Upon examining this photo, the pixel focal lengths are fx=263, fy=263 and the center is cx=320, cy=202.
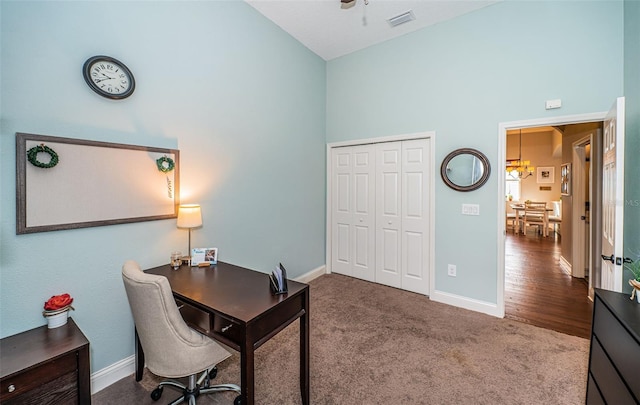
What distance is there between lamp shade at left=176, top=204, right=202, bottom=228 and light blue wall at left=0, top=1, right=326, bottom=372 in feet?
0.61

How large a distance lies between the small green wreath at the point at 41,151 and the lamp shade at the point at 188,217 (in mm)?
801

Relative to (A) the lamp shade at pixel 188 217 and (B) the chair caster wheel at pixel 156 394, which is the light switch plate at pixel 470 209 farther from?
(B) the chair caster wheel at pixel 156 394

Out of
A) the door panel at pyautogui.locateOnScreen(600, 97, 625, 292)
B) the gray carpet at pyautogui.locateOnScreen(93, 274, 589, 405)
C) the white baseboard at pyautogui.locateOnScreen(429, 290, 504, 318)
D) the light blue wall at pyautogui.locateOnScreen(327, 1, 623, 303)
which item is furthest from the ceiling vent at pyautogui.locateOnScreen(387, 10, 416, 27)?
the gray carpet at pyautogui.locateOnScreen(93, 274, 589, 405)

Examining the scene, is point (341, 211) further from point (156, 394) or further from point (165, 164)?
point (156, 394)

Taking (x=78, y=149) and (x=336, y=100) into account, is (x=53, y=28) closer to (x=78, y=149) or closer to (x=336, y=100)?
(x=78, y=149)

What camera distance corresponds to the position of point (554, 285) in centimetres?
372

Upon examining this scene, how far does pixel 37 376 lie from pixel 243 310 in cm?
98

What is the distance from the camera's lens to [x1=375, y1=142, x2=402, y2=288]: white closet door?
3.61m

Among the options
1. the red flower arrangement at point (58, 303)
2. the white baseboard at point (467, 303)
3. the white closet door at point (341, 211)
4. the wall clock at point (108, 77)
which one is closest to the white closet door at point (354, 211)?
the white closet door at point (341, 211)

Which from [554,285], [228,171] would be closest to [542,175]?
[554,285]

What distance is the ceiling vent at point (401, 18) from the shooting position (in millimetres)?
3029

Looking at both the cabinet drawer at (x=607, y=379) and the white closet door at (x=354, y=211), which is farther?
the white closet door at (x=354, y=211)

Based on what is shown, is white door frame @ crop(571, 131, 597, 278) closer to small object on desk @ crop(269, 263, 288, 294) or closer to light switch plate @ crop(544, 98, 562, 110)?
light switch plate @ crop(544, 98, 562, 110)

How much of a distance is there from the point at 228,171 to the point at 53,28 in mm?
1508
